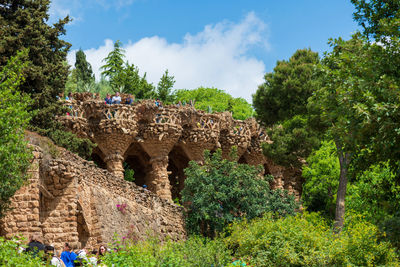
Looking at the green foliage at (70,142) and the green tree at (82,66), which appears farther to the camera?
the green tree at (82,66)

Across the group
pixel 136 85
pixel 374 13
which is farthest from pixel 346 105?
pixel 136 85

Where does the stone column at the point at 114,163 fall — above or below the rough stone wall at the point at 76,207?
above

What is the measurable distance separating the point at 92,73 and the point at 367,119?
46393 mm

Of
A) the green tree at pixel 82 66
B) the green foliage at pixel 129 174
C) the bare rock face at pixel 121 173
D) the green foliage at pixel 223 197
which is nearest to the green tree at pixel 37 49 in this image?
the bare rock face at pixel 121 173

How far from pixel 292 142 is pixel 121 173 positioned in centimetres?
1044

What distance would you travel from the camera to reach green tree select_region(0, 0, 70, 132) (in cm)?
2233

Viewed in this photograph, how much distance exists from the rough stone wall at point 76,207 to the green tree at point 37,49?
4.17 m

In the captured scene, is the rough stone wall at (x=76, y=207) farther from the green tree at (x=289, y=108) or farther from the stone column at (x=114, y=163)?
the green tree at (x=289, y=108)

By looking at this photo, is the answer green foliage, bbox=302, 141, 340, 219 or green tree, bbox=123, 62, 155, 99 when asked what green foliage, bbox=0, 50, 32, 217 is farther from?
green tree, bbox=123, 62, 155, 99

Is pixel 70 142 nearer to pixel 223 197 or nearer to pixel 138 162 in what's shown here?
pixel 223 197

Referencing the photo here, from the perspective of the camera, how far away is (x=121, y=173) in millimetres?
29922

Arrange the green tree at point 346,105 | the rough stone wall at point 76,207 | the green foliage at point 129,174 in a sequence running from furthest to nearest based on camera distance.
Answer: the green foliage at point 129,174, the rough stone wall at point 76,207, the green tree at point 346,105

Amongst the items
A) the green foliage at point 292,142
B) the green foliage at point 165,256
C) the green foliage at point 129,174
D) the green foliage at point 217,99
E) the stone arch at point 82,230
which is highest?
the green foliage at point 217,99

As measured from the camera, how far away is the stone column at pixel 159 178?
102 ft
